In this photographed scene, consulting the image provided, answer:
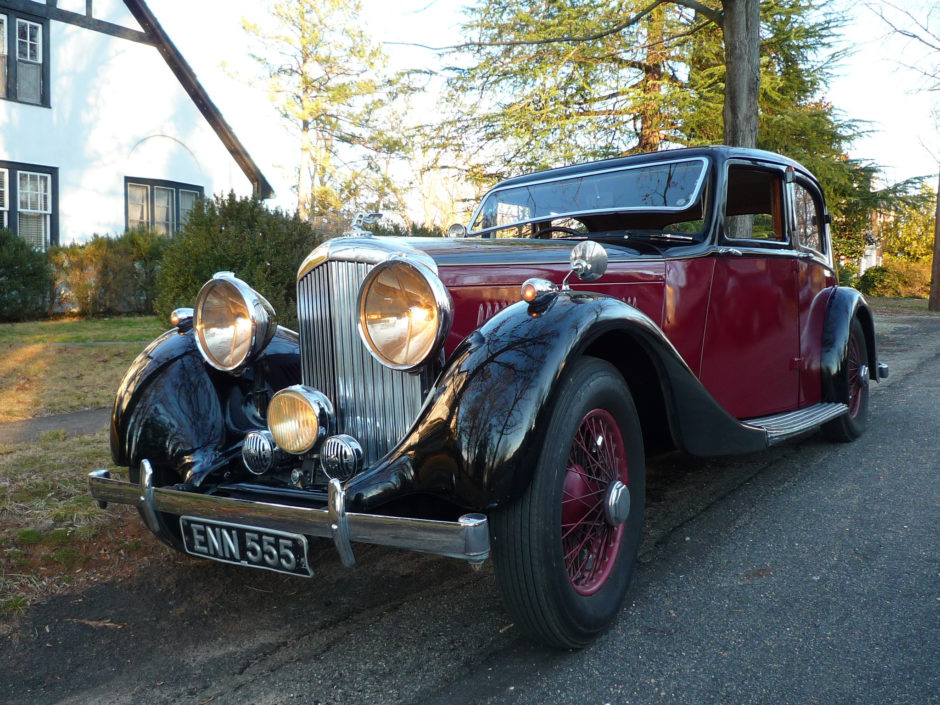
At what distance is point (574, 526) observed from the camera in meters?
2.29

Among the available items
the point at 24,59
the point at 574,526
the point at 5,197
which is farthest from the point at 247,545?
the point at 24,59

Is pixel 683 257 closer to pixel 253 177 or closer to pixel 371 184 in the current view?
pixel 253 177

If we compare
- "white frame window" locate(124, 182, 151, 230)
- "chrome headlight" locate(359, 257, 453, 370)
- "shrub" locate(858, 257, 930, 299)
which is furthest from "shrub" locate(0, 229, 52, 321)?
"shrub" locate(858, 257, 930, 299)

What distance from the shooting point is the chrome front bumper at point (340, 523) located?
6.29ft

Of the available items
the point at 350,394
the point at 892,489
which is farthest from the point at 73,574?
the point at 892,489

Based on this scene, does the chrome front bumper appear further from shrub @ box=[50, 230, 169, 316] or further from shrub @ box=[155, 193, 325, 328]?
shrub @ box=[50, 230, 169, 316]

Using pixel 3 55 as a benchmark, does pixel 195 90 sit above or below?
above

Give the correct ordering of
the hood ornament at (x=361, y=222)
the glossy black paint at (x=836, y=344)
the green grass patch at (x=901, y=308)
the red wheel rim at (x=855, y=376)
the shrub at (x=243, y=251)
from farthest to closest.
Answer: the green grass patch at (x=901, y=308) < the shrub at (x=243, y=251) < the red wheel rim at (x=855, y=376) < the glossy black paint at (x=836, y=344) < the hood ornament at (x=361, y=222)

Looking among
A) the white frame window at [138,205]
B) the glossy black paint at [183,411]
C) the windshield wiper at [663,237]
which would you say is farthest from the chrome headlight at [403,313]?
the white frame window at [138,205]

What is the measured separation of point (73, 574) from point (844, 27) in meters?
14.7

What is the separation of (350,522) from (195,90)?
17012 mm

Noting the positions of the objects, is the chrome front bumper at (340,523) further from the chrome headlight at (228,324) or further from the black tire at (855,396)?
the black tire at (855,396)

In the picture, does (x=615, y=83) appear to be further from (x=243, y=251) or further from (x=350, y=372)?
(x=350, y=372)

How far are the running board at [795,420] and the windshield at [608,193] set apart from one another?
1070 millimetres
